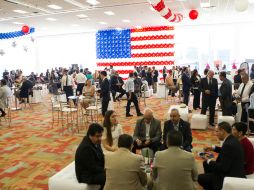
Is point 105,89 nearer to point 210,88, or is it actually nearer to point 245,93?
point 210,88

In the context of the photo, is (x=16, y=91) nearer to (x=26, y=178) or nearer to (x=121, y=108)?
(x=121, y=108)

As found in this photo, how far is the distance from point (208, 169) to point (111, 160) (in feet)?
4.90

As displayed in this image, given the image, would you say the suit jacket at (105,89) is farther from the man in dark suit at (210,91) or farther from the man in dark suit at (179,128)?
the man in dark suit at (179,128)

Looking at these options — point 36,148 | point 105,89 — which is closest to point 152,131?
point 36,148

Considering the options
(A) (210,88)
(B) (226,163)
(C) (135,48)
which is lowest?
(B) (226,163)

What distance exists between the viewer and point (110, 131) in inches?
159

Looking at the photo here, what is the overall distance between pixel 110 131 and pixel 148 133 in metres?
0.65

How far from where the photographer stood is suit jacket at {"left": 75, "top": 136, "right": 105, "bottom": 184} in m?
2.95

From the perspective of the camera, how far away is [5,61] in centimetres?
→ 1991

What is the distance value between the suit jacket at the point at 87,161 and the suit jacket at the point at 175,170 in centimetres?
→ 82

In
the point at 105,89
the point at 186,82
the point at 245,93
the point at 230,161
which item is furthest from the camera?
the point at 186,82

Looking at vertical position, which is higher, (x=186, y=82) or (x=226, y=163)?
(x=186, y=82)

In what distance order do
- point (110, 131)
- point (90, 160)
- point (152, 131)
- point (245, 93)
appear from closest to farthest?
1. point (90, 160)
2. point (110, 131)
3. point (152, 131)
4. point (245, 93)

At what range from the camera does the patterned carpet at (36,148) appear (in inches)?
170
